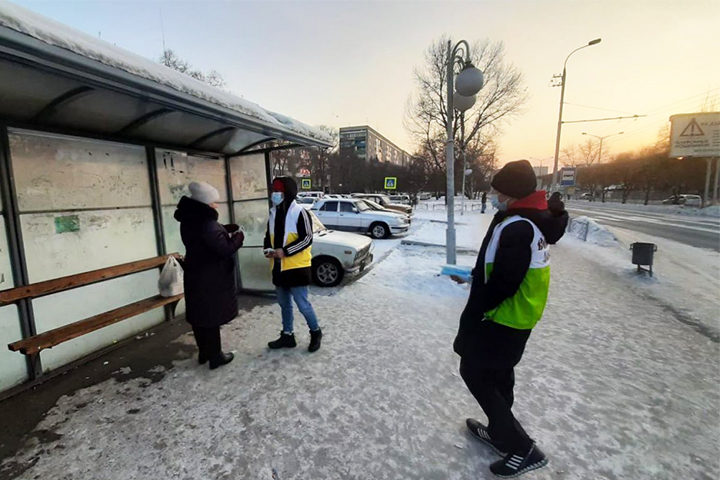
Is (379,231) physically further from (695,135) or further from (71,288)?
(695,135)

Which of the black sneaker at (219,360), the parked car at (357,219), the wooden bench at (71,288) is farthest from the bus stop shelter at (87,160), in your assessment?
the parked car at (357,219)

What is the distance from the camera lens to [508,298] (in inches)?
71.2

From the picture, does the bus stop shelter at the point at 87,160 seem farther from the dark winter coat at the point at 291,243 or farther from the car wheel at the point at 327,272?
the car wheel at the point at 327,272

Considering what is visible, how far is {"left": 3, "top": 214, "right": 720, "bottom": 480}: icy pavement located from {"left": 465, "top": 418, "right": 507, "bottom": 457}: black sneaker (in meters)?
0.07

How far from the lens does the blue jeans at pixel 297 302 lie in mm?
3297

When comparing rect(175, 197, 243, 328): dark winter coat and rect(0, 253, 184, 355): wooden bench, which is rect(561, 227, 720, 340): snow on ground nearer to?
rect(175, 197, 243, 328): dark winter coat

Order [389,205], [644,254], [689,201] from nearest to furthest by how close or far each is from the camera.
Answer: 1. [644,254]
2. [389,205]
3. [689,201]

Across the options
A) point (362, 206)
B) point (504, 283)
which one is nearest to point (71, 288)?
point (504, 283)

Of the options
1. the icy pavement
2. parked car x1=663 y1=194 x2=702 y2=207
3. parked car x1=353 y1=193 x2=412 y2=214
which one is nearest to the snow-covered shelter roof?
the icy pavement

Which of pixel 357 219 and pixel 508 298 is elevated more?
pixel 508 298

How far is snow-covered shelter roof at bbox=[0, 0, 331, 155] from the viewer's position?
67.1 inches

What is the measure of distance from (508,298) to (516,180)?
0.70 meters

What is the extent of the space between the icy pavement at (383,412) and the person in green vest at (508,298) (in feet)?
1.01

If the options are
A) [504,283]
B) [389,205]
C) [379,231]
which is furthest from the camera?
[389,205]
